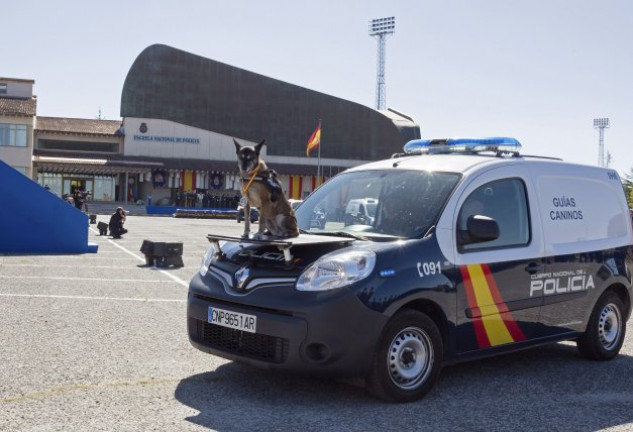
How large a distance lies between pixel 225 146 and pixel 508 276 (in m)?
61.7

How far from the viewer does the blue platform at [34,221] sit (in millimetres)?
16203

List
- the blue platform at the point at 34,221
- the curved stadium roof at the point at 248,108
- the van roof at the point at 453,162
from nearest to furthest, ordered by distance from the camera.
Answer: the van roof at the point at 453,162 → the blue platform at the point at 34,221 → the curved stadium roof at the point at 248,108

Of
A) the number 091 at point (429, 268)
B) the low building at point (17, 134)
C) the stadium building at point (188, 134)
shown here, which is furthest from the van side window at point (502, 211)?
the stadium building at point (188, 134)

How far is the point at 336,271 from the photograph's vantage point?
4.82 metres

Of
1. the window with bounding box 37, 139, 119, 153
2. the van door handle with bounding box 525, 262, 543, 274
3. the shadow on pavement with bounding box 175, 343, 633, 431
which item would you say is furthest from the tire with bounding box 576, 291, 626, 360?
the window with bounding box 37, 139, 119, 153

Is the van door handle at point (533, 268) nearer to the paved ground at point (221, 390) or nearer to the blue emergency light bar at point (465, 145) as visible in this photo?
the paved ground at point (221, 390)

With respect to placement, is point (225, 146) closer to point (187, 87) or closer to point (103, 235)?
point (187, 87)

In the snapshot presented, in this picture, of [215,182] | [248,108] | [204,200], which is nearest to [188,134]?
[215,182]

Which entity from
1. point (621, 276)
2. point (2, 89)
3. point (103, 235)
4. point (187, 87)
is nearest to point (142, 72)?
point (187, 87)

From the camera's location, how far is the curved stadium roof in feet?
212

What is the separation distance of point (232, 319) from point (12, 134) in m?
54.1

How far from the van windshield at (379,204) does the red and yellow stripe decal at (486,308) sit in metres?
0.53

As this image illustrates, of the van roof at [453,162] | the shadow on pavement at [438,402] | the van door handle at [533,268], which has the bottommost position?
the shadow on pavement at [438,402]

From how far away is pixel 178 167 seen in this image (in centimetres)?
6291
